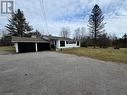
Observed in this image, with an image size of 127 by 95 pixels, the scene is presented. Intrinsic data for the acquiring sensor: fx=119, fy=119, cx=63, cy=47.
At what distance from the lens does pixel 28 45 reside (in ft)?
89.1

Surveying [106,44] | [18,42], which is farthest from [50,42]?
[106,44]

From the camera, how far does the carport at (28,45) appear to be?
83.0ft

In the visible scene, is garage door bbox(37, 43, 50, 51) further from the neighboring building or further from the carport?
the neighboring building

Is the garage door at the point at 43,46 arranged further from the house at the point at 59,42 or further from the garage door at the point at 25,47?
the garage door at the point at 25,47

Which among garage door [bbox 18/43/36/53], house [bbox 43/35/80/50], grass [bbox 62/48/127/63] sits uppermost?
house [bbox 43/35/80/50]

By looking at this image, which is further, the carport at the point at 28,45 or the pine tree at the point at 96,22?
the pine tree at the point at 96,22

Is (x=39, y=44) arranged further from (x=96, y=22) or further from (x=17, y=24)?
(x=17, y=24)

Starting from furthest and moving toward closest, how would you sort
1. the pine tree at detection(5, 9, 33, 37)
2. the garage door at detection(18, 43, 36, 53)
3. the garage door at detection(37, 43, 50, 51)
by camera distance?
the pine tree at detection(5, 9, 33, 37), the garage door at detection(37, 43, 50, 51), the garage door at detection(18, 43, 36, 53)

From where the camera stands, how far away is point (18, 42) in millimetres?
24984

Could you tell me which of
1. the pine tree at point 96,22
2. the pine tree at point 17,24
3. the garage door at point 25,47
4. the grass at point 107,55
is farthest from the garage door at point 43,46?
the pine tree at point 17,24

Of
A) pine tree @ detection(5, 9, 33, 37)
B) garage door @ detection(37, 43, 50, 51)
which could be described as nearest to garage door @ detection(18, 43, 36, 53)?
garage door @ detection(37, 43, 50, 51)

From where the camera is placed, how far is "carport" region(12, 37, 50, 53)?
25.3 metres

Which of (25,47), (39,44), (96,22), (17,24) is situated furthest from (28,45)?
(17,24)

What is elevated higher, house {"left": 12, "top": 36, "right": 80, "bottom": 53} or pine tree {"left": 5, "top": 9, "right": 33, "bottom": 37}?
pine tree {"left": 5, "top": 9, "right": 33, "bottom": 37}
